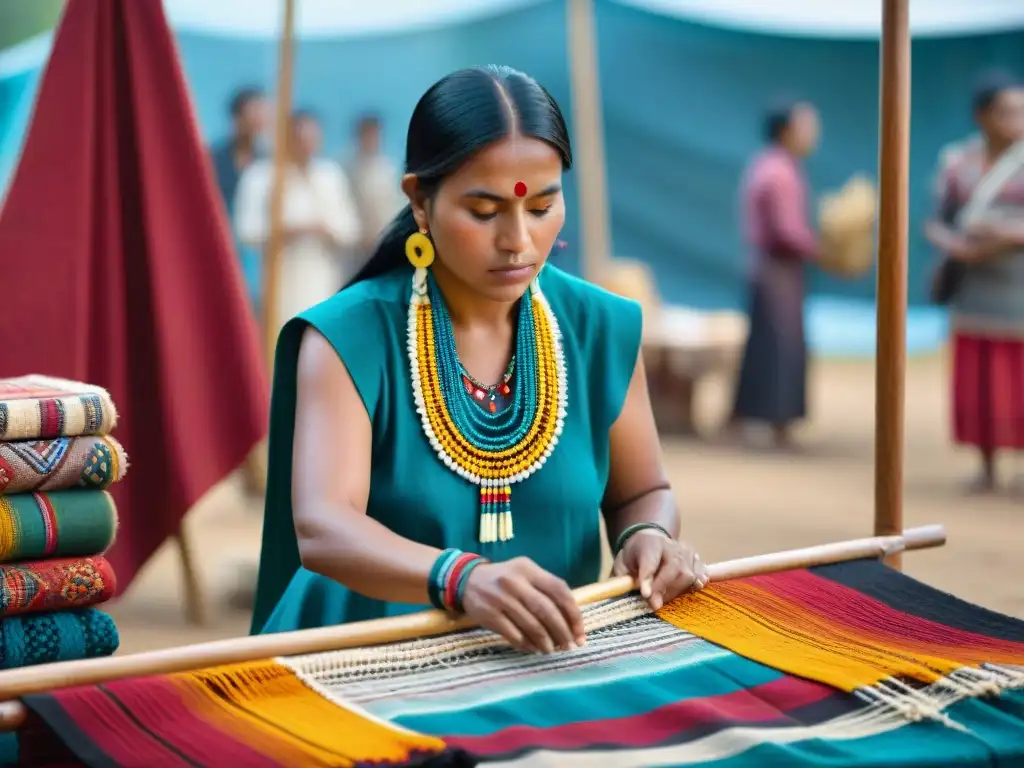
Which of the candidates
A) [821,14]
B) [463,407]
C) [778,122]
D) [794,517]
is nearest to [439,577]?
[463,407]

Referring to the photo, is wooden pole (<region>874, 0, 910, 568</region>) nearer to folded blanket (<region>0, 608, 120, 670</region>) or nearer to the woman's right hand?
the woman's right hand

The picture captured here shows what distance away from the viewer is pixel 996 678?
1601mm

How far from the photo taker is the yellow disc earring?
199cm

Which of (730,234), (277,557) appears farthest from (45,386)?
(730,234)

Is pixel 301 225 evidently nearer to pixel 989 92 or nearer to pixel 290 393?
pixel 989 92

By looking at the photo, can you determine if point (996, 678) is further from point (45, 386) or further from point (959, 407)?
point (959, 407)

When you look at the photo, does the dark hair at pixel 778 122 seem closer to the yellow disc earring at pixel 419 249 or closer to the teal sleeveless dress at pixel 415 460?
the teal sleeveless dress at pixel 415 460

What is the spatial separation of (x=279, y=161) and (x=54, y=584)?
222cm

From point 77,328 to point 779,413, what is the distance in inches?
211

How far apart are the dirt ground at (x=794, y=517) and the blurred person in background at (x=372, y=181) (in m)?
2.45

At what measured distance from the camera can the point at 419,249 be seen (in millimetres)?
2002

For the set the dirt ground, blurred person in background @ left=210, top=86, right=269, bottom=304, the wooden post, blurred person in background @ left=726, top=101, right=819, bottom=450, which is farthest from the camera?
blurred person in background @ left=726, top=101, right=819, bottom=450

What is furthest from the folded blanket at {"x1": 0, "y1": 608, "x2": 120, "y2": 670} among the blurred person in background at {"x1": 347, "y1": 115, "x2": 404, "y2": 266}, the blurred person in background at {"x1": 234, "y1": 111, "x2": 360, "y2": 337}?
the blurred person in background at {"x1": 347, "y1": 115, "x2": 404, "y2": 266}

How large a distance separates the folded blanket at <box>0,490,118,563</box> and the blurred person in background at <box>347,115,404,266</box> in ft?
23.0
